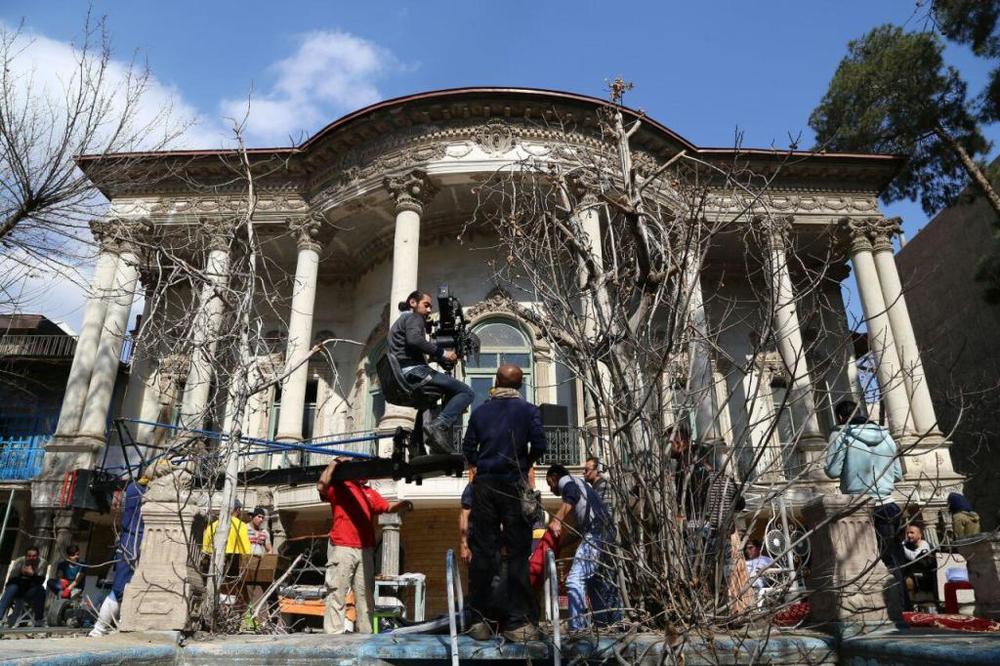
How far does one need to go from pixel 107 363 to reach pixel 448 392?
1342 cm

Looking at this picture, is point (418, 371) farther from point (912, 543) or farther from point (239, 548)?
point (912, 543)

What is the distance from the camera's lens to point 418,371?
205 inches

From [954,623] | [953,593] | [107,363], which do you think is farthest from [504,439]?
[107,363]

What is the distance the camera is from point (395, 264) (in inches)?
557

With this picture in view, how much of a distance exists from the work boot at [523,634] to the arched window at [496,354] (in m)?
11.5

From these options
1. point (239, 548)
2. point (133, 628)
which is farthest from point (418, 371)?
point (239, 548)

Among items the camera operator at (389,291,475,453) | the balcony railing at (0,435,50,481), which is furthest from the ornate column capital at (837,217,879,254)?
the balcony railing at (0,435,50,481)

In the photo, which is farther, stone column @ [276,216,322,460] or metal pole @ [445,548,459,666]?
stone column @ [276,216,322,460]

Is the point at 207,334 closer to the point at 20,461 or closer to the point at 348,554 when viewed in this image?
the point at 348,554

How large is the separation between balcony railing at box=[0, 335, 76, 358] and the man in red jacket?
58.8 ft

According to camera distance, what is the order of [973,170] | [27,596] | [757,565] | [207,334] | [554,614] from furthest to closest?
[973,170] → [27,596] → [207,334] → [757,565] → [554,614]

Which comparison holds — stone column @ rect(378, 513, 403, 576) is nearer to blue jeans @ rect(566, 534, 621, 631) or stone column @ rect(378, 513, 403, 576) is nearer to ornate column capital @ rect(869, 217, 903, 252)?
blue jeans @ rect(566, 534, 621, 631)

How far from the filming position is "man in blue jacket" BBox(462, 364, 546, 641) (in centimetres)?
401

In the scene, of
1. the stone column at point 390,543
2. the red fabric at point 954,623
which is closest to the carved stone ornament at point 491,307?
the stone column at point 390,543
